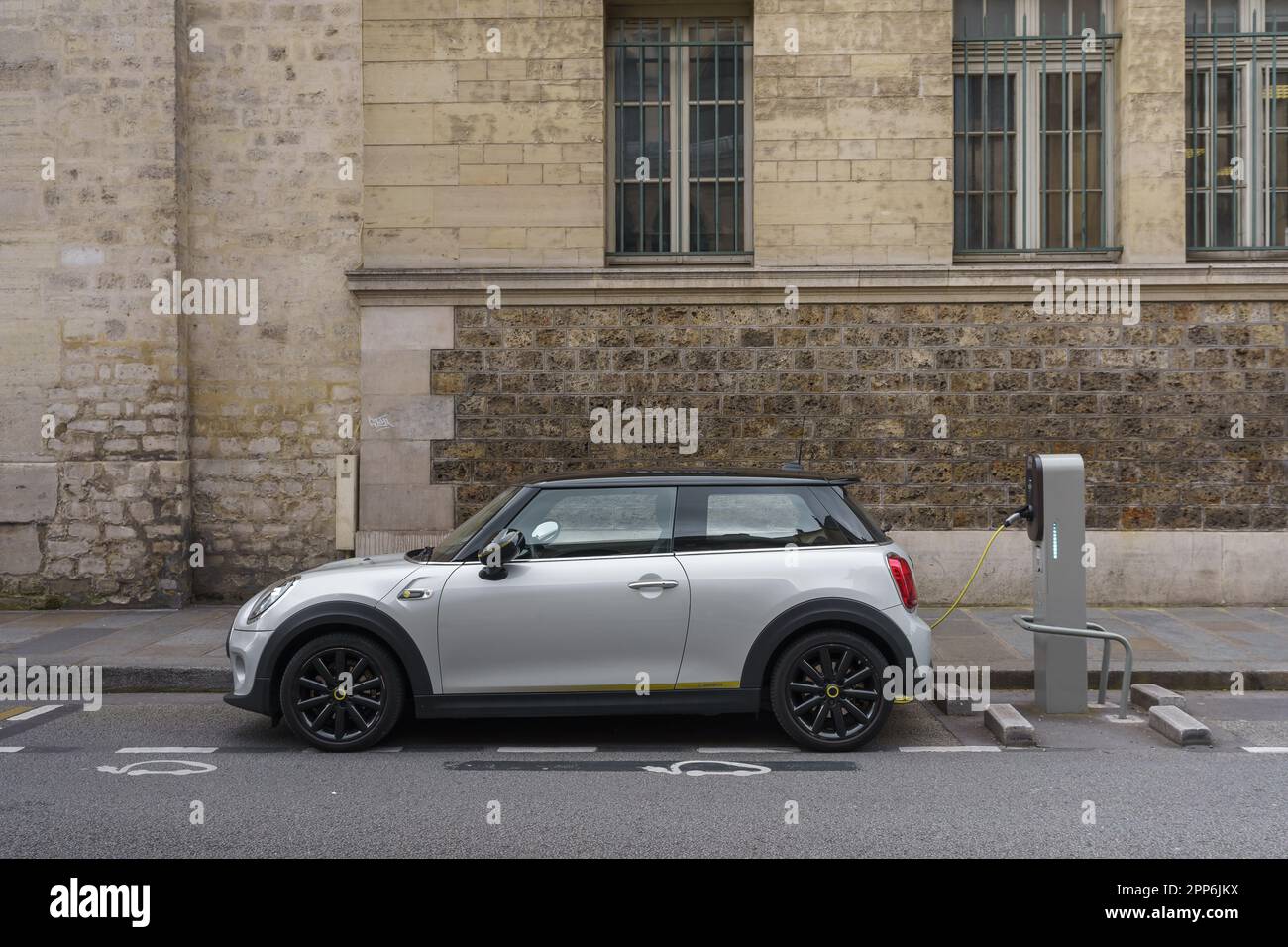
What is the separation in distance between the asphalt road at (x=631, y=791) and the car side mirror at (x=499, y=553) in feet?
3.28

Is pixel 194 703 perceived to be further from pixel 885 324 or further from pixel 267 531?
pixel 885 324

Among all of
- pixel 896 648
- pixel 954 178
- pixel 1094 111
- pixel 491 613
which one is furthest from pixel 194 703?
pixel 1094 111

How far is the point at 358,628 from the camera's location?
6.25m

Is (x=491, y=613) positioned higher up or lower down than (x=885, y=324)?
lower down

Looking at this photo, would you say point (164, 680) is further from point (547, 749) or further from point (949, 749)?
point (949, 749)

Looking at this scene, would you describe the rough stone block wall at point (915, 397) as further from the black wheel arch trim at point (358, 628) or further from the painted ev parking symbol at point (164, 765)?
the painted ev parking symbol at point (164, 765)

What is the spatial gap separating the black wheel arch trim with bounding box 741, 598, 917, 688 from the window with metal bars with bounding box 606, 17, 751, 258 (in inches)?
235

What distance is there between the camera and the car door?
20.3 feet

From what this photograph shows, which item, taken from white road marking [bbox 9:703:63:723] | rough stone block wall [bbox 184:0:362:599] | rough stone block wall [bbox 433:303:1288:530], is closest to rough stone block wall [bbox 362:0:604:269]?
rough stone block wall [bbox 184:0:362:599]

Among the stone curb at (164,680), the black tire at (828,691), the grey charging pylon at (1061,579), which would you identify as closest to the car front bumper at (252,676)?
the stone curb at (164,680)

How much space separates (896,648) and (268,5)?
9.01m

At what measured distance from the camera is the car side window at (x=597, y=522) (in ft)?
20.9

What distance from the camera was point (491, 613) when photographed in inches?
244

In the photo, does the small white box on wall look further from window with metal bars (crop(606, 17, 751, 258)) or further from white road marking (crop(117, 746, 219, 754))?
white road marking (crop(117, 746, 219, 754))
